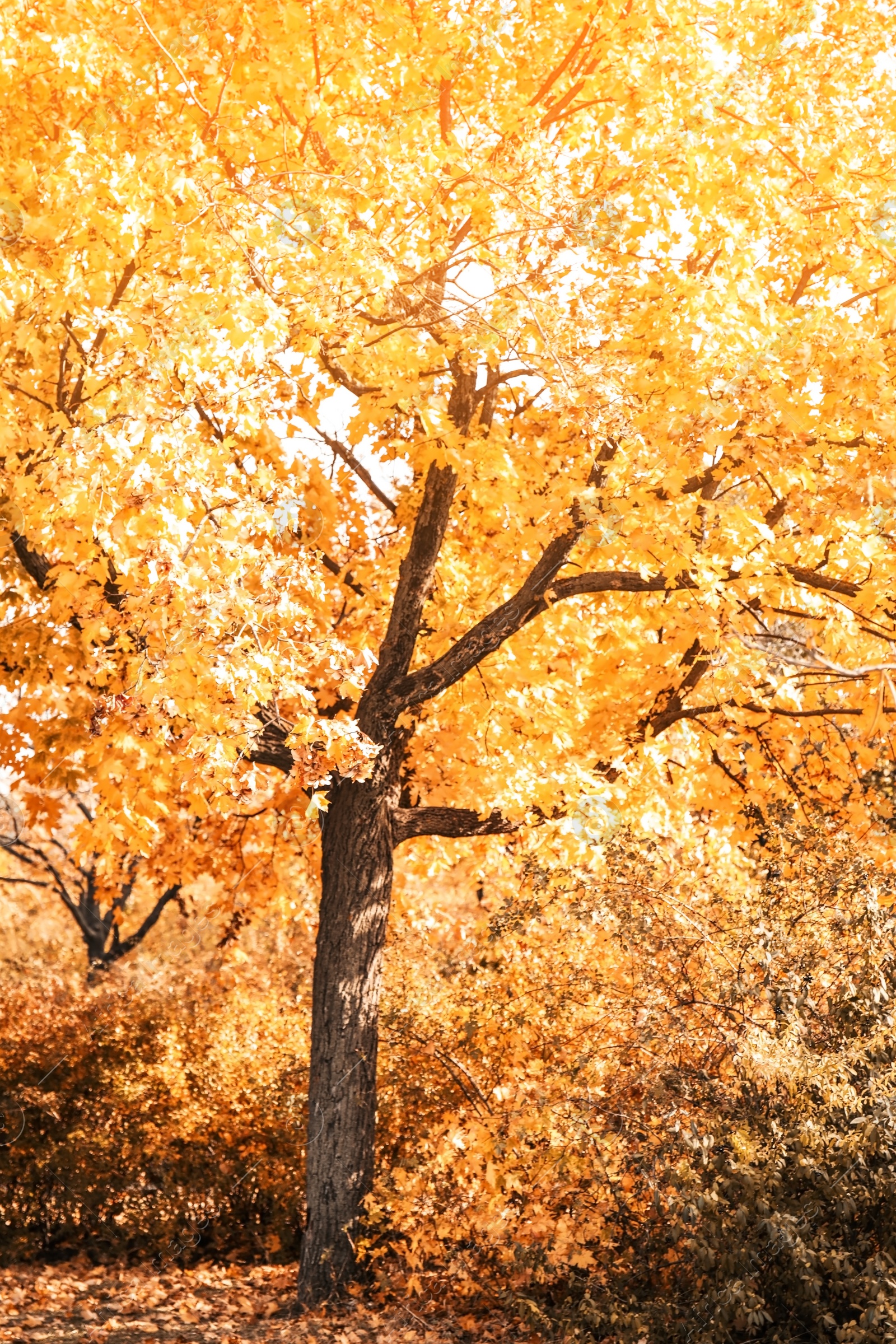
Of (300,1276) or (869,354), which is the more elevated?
(869,354)

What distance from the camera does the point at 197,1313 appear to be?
7984 mm

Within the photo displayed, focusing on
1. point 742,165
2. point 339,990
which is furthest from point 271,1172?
point 742,165

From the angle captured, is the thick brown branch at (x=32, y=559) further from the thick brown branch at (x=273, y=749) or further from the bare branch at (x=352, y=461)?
the bare branch at (x=352, y=461)

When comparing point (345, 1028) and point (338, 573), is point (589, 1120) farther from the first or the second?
point (338, 573)

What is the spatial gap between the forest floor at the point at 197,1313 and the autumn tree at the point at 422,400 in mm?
555

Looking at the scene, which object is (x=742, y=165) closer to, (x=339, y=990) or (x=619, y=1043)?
(x=619, y=1043)

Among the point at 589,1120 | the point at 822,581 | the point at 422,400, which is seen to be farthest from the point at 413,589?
the point at 589,1120

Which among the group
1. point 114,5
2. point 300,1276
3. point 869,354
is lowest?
point 300,1276

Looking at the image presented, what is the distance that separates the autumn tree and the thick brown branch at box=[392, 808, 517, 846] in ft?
0.10

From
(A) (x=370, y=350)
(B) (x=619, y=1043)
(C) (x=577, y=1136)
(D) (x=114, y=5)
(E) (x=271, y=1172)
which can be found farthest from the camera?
(E) (x=271, y=1172)

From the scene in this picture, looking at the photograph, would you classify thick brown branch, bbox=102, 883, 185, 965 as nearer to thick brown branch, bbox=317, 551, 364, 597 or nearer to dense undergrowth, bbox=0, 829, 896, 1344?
dense undergrowth, bbox=0, 829, 896, 1344

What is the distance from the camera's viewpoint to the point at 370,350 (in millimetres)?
6949

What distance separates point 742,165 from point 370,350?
2542 millimetres

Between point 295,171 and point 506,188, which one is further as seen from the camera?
point 506,188
